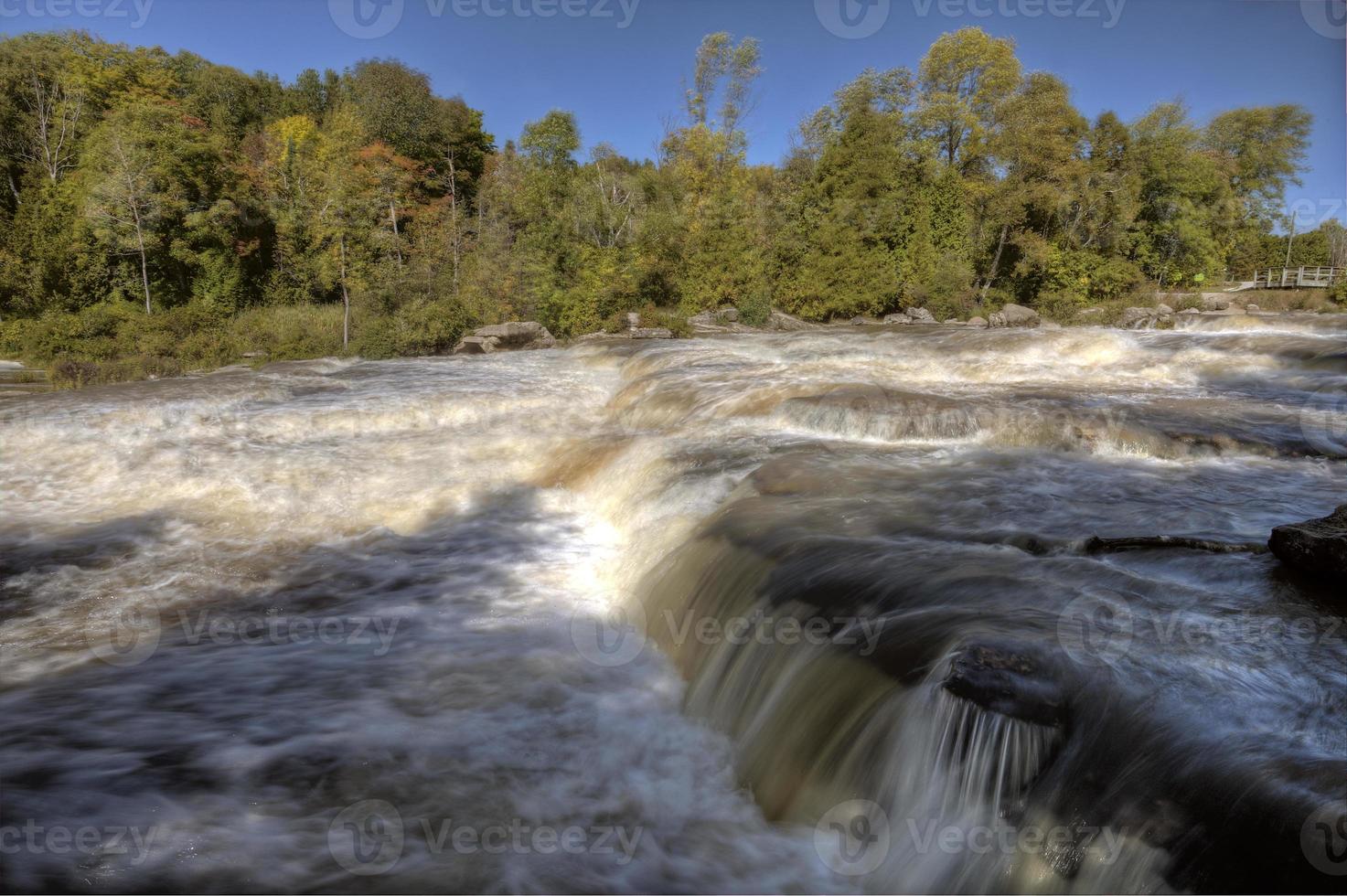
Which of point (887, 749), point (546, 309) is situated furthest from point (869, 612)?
point (546, 309)

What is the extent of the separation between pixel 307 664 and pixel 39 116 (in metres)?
43.9

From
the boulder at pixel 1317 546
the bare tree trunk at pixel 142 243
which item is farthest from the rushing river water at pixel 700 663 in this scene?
the bare tree trunk at pixel 142 243

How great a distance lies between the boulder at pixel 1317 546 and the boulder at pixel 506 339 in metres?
22.6

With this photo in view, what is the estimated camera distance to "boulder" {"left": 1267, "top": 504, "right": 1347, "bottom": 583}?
3.96 meters

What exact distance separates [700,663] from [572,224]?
97.9ft

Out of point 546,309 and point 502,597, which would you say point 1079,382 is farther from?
point 546,309

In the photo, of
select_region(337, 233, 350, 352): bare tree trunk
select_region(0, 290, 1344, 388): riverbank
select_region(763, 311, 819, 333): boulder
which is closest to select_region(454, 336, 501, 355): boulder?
select_region(0, 290, 1344, 388): riverbank

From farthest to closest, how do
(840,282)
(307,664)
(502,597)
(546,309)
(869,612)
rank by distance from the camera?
(840,282) < (546,309) < (502,597) < (307,664) < (869,612)

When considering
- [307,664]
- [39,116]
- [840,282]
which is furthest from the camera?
[39,116]

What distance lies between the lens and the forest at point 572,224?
28.8 metres

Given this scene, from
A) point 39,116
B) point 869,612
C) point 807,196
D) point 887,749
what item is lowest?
point 887,749

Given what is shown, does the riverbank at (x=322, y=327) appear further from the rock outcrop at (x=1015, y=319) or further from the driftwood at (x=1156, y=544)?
the driftwood at (x=1156, y=544)

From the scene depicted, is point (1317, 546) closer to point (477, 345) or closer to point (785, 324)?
point (477, 345)

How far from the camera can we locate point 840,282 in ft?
104
